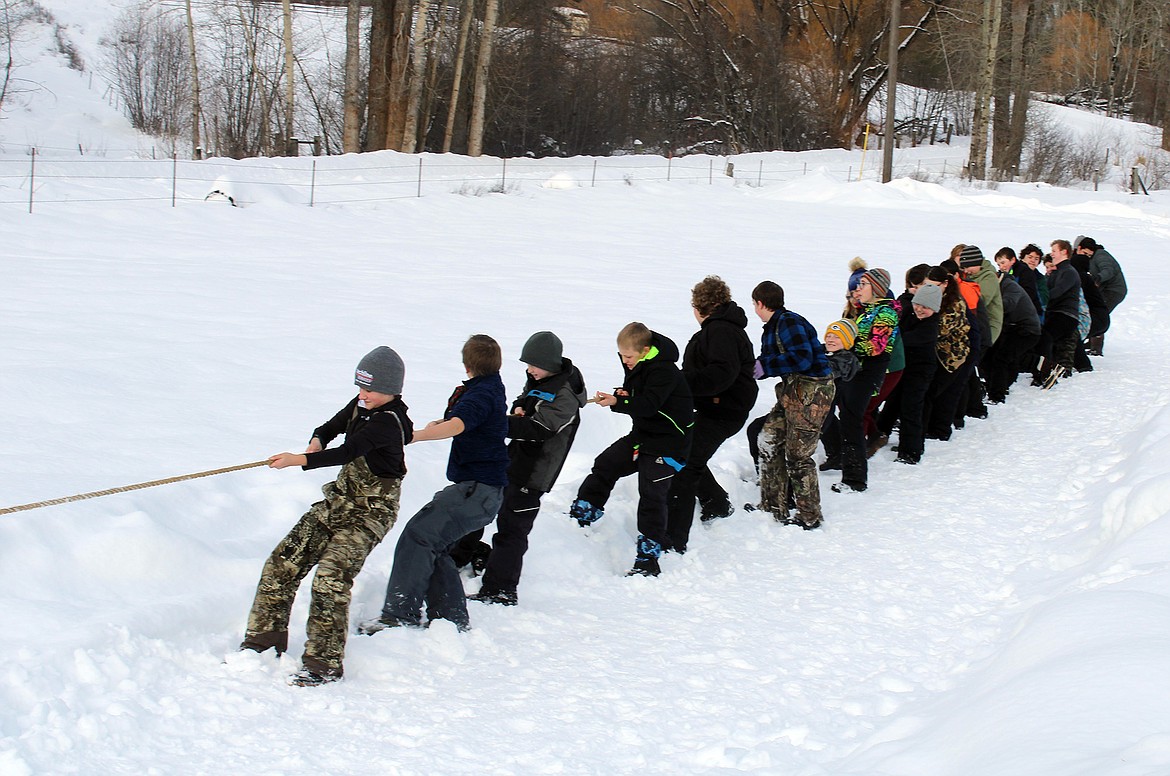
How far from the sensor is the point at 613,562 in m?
6.82

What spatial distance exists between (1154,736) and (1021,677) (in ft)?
3.63

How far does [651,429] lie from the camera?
21.7 ft

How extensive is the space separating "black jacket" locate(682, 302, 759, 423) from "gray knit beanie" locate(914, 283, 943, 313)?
2574 mm

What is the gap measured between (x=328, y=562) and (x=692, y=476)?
2850 millimetres

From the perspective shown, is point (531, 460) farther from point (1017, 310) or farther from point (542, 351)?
point (1017, 310)

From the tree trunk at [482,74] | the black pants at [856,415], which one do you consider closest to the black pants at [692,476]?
the black pants at [856,415]

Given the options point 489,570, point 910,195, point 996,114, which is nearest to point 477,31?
point 910,195

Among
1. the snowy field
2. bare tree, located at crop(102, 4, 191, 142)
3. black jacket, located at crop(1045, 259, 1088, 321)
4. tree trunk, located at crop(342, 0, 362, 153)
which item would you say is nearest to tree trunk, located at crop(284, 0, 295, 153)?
tree trunk, located at crop(342, 0, 362, 153)

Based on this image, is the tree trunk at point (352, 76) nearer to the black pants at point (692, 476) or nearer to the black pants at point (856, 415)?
the black pants at point (856, 415)

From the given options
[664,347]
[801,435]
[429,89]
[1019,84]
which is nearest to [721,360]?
[664,347]

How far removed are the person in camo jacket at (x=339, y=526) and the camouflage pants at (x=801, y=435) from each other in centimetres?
347

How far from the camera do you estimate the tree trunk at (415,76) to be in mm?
26656

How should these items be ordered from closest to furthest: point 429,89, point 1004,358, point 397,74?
point 1004,358
point 397,74
point 429,89

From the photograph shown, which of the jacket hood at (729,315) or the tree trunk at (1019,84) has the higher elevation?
the tree trunk at (1019,84)
